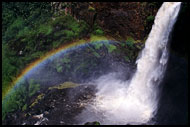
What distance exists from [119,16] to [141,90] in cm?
325

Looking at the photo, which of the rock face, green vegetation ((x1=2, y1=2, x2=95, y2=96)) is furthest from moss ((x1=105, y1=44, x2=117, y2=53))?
green vegetation ((x1=2, y1=2, x2=95, y2=96))

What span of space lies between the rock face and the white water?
882mm

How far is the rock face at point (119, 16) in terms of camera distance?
9.10 meters

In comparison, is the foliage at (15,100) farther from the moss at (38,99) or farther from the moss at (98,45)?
the moss at (98,45)

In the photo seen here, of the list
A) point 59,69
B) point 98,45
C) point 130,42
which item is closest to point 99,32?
point 98,45

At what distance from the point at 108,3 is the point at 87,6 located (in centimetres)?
90

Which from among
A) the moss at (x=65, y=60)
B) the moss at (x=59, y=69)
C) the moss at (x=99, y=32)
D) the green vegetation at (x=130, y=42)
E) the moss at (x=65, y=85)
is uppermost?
the moss at (x=99, y=32)

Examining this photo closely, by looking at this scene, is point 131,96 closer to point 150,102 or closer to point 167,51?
point 150,102

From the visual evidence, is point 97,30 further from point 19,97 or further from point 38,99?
point 19,97

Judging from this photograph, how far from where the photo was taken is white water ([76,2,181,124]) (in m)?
7.19

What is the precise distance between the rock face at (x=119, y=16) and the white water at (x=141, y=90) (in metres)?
0.88

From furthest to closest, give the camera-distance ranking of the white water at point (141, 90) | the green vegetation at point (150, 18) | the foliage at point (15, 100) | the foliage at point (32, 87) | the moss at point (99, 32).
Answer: the moss at point (99, 32) → the green vegetation at point (150, 18) → the foliage at point (32, 87) → the foliage at point (15, 100) → the white water at point (141, 90)

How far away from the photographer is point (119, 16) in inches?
367

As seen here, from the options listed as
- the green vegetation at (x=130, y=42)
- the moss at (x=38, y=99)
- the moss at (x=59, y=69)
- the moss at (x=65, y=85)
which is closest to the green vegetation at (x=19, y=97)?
the moss at (x=38, y=99)
